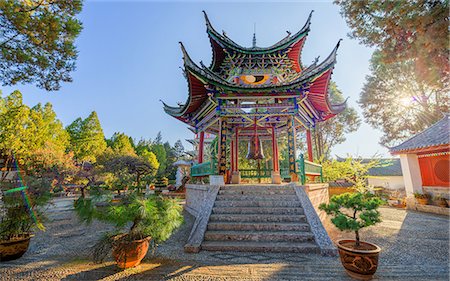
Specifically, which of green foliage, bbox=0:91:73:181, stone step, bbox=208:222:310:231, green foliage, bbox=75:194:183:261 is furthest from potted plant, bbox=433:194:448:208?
green foliage, bbox=0:91:73:181

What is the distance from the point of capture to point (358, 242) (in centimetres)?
367

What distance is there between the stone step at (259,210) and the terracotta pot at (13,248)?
14.4 ft

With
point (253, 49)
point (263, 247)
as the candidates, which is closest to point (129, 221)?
point (263, 247)

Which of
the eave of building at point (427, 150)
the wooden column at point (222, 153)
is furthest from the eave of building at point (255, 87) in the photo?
the eave of building at point (427, 150)

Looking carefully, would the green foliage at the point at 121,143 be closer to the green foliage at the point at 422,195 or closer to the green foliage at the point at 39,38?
the green foliage at the point at 39,38

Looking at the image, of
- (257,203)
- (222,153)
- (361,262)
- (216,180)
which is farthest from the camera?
(222,153)

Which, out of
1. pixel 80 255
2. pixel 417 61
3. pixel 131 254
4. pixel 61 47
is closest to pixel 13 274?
pixel 80 255

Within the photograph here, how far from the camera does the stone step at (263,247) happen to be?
14.4 ft

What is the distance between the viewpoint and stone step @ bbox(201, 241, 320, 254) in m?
4.38

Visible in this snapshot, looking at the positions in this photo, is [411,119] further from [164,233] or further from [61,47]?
[61,47]

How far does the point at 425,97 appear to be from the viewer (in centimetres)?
1955

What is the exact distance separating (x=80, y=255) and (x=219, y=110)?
6.40 meters

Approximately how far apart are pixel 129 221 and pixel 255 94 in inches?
265

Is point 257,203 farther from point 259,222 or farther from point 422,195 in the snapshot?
point 422,195
